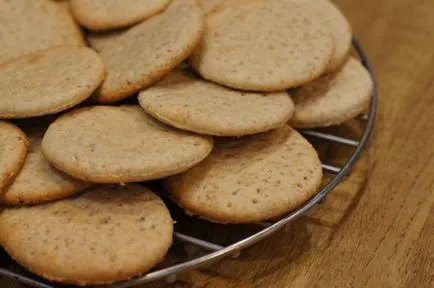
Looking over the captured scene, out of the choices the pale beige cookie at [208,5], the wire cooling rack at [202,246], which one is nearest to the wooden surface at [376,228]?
the wire cooling rack at [202,246]

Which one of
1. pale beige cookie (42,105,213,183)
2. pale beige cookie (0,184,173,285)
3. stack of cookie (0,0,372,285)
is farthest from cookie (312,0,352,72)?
pale beige cookie (0,184,173,285)

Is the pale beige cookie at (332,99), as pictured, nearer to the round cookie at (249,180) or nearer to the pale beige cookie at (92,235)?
the round cookie at (249,180)

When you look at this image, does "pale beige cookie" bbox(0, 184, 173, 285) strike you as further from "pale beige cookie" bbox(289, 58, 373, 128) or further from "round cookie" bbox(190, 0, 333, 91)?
"pale beige cookie" bbox(289, 58, 373, 128)

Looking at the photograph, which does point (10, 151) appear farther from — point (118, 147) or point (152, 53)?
point (152, 53)

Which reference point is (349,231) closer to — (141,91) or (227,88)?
(227,88)

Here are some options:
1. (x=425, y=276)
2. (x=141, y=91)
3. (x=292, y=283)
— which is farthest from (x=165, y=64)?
(x=425, y=276)

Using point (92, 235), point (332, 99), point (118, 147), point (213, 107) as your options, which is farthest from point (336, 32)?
point (92, 235)
